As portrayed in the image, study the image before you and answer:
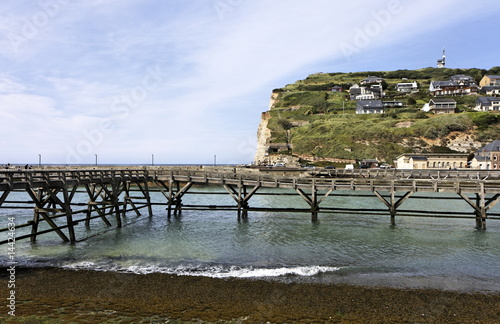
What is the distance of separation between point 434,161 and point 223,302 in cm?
6900

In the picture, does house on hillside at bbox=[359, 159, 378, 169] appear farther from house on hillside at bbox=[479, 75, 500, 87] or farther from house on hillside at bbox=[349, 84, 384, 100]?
house on hillside at bbox=[479, 75, 500, 87]

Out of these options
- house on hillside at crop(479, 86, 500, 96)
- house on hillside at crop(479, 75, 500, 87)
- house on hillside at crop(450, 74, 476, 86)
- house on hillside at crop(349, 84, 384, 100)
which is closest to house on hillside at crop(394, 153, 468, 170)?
house on hillside at crop(349, 84, 384, 100)

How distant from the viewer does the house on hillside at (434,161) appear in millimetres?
63938

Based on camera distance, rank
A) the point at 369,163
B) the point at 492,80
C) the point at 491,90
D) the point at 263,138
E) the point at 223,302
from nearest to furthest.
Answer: the point at 223,302
the point at 369,163
the point at 263,138
the point at 491,90
the point at 492,80

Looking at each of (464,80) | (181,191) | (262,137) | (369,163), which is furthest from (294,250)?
(464,80)

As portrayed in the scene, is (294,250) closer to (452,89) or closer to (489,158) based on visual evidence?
(489,158)

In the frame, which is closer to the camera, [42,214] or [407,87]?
[42,214]

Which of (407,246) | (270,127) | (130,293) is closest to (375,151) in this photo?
(270,127)

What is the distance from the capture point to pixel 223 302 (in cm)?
975

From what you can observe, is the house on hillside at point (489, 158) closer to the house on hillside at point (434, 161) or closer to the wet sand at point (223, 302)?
the house on hillside at point (434, 161)

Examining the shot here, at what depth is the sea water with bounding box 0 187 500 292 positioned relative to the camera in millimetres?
12336

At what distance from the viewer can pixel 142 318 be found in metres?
8.63

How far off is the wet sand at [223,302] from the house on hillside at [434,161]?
197 feet

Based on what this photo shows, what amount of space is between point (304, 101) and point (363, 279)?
120607mm
